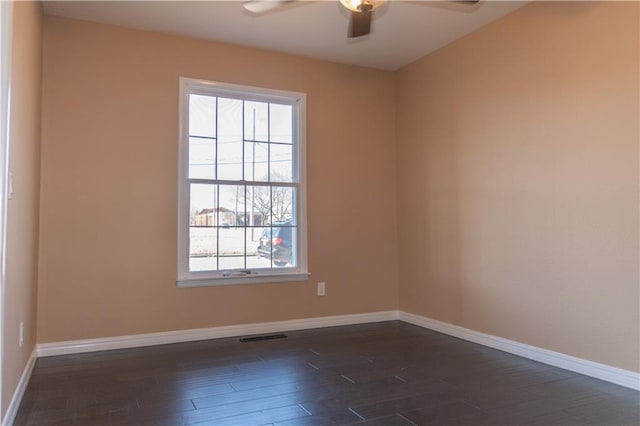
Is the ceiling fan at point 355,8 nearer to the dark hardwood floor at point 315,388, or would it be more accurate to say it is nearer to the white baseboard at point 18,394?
the dark hardwood floor at point 315,388

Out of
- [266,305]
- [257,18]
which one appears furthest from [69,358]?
[257,18]

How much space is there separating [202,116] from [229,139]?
303 mm

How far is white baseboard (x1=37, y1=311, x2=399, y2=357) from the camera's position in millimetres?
3324

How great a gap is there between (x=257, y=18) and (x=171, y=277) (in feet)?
7.29

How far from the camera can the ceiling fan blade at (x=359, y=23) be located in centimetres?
250

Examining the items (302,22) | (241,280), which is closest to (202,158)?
(241,280)

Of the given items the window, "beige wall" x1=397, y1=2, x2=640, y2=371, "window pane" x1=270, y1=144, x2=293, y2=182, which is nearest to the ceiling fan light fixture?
"beige wall" x1=397, y1=2, x2=640, y2=371

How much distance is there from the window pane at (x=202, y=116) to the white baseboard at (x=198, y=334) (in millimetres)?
1715

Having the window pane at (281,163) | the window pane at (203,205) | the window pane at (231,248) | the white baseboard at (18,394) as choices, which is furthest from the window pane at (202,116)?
the white baseboard at (18,394)

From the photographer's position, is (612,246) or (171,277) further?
(171,277)

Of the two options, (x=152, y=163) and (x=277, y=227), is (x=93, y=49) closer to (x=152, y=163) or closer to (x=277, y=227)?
(x=152, y=163)

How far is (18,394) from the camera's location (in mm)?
2352

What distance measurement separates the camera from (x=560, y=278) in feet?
9.80

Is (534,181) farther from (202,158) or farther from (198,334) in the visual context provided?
(198,334)
